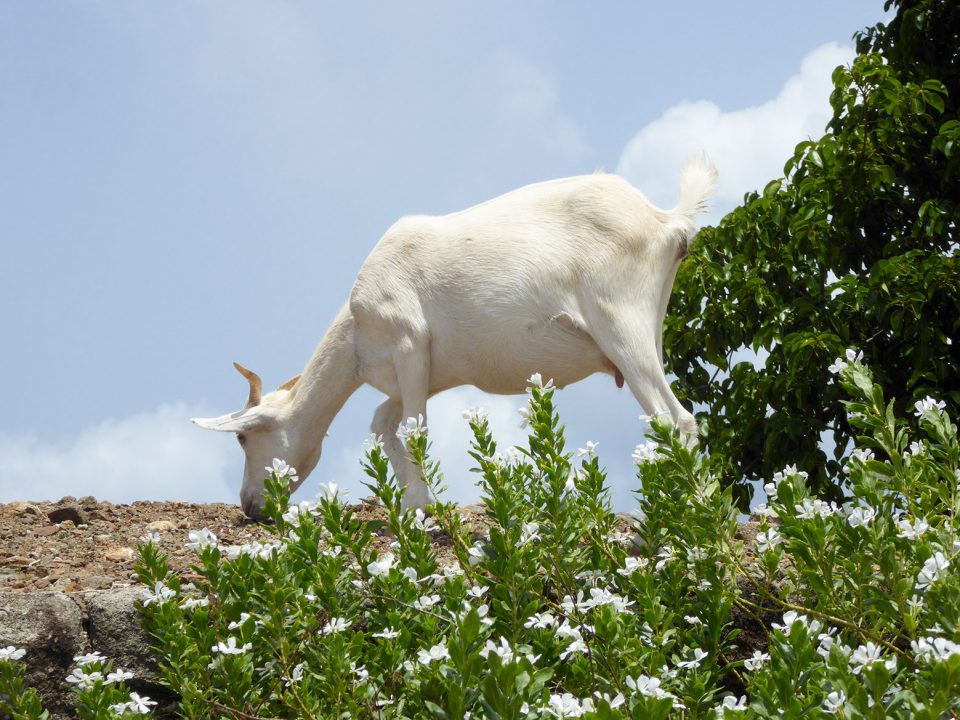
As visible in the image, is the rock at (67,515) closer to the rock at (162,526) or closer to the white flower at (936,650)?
the rock at (162,526)

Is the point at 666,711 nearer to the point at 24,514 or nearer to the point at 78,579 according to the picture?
the point at 78,579

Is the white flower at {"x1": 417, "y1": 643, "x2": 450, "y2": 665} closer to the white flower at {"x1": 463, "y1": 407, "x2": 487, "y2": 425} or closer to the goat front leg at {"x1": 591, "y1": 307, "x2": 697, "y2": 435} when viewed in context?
the white flower at {"x1": 463, "y1": 407, "x2": 487, "y2": 425}

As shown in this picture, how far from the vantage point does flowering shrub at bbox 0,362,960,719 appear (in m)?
3.51

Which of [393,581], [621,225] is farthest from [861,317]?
[393,581]

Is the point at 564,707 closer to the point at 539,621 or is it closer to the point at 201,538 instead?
the point at 539,621

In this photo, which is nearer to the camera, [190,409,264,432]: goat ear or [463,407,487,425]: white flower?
[463,407,487,425]: white flower

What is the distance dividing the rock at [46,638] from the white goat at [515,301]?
2.58 metres

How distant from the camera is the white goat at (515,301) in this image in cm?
759

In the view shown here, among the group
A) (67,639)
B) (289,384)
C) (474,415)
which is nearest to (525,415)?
(474,415)

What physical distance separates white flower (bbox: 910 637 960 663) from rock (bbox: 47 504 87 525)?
7287mm

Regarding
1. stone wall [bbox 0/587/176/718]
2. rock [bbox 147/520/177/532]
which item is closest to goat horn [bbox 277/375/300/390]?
rock [bbox 147/520/177/532]

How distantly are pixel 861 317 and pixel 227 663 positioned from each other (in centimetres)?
694

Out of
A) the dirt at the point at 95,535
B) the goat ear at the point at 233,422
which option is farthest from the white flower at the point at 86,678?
the goat ear at the point at 233,422

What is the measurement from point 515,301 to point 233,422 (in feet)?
7.65
